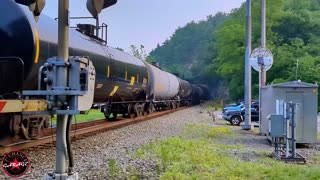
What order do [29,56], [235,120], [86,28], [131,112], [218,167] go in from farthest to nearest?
[235,120] < [131,112] < [86,28] < [29,56] < [218,167]

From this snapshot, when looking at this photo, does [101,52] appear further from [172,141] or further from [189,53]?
[189,53]

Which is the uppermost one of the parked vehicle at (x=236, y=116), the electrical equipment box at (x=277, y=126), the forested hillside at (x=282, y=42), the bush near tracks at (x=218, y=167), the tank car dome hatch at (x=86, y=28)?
the forested hillside at (x=282, y=42)

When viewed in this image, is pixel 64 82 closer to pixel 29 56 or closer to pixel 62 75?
pixel 62 75

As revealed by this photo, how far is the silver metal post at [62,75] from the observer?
4020 mm

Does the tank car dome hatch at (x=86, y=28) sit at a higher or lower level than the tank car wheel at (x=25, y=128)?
higher

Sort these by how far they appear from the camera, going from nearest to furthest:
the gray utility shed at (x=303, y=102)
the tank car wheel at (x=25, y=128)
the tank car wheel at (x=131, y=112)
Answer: the tank car wheel at (x=25, y=128)
the gray utility shed at (x=303, y=102)
the tank car wheel at (x=131, y=112)

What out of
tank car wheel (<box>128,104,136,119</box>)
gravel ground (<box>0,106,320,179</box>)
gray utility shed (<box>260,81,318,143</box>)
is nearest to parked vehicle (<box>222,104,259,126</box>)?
tank car wheel (<box>128,104,136,119</box>)

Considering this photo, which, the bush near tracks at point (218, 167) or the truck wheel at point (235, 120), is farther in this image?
the truck wheel at point (235, 120)

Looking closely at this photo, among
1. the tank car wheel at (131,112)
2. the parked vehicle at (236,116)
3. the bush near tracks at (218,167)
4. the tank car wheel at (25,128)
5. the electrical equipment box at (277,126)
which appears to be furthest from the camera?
the parked vehicle at (236,116)

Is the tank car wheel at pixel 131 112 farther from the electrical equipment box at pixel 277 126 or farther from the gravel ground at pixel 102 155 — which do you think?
the electrical equipment box at pixel 277 126

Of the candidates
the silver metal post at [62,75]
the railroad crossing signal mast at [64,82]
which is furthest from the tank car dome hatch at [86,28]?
the silver metal post at [62,75]

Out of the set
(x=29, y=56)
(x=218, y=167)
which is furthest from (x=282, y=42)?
(x=29, y=56)

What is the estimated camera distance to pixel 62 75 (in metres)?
4.05

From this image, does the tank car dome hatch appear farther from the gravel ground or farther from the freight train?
the gravel ground
